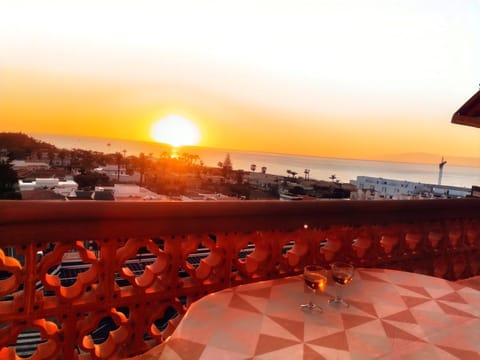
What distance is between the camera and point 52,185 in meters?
1.99

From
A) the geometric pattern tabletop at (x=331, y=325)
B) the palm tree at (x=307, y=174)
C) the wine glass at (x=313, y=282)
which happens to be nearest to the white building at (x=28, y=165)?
the geometric pattern tabletop at (x=331, y=325)

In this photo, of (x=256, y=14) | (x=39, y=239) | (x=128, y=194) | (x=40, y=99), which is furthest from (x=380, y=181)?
(x=40, y=99)

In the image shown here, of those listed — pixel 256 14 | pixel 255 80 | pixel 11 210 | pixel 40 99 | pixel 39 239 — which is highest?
pixel 256 14

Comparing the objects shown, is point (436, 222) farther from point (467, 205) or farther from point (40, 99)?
point (40, 99)

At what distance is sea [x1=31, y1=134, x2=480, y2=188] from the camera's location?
2.87 meters

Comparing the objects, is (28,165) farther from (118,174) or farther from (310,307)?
(310,307)

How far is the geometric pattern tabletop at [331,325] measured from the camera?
1025 millimetres

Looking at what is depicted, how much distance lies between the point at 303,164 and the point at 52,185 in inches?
98.0

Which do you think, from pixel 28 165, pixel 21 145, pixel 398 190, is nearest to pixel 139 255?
pixel 28 165

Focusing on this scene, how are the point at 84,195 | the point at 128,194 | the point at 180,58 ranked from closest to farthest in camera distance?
1. the point at 84,195
2. the point at 128,194
3. the point at 180,58

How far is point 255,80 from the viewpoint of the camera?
533cm

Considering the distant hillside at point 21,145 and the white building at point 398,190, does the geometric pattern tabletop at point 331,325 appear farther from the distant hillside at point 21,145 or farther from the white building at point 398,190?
the distant hillside at point 21,145

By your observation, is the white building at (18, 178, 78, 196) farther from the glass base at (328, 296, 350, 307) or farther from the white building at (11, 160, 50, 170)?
the glass base at (328, 296, 350, 307)

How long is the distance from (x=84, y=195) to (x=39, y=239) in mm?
378
